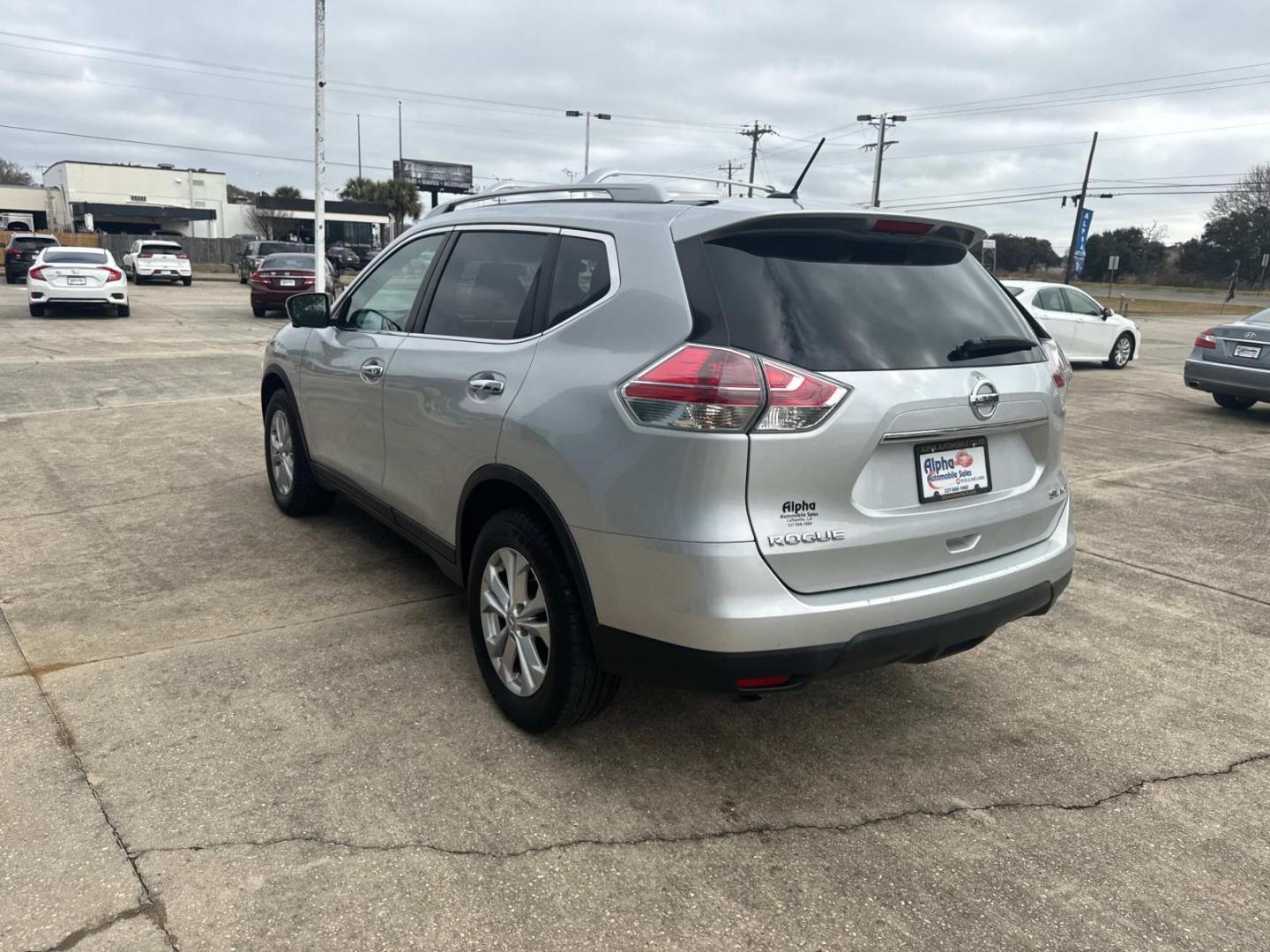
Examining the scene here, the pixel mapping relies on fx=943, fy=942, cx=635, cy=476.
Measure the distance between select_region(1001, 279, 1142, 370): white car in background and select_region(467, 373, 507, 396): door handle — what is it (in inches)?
574

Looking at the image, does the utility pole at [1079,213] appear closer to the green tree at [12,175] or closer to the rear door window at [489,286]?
the rear door window at [489,286]

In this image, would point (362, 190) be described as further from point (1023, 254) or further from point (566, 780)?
point (566, 780)

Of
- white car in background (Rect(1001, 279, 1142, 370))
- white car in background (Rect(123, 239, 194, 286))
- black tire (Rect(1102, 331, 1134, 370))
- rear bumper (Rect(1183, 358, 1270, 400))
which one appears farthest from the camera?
white car in background (Rect(123, 239, 194, 286))

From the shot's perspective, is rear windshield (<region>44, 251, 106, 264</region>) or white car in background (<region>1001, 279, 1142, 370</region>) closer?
white car in background (<region>1001, 279, 1142, 370</region>)

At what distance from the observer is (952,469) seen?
290 centimetres

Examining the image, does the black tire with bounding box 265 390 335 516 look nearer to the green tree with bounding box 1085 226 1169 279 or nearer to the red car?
the red car

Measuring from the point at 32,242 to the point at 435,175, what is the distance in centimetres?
5108

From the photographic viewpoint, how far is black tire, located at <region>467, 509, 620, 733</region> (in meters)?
2.96

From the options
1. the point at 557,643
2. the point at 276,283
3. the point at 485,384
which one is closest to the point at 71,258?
the point at 276,283

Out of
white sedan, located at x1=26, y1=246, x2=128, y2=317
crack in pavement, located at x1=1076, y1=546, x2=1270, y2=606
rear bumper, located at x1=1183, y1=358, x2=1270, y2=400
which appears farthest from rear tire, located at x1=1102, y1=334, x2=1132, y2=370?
white sedan, located at x1=26, y1=246, x2=128, y2=317

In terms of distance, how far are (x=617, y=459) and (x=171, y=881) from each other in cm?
165

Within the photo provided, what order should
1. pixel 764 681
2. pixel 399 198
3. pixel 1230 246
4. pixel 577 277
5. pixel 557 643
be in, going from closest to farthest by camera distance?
pixel 764 681
pixel 557 643
pixel 577 277
pixel 399 198
pixel 1230 246

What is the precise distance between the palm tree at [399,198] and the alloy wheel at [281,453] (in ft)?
233

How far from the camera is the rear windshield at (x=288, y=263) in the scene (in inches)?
873
